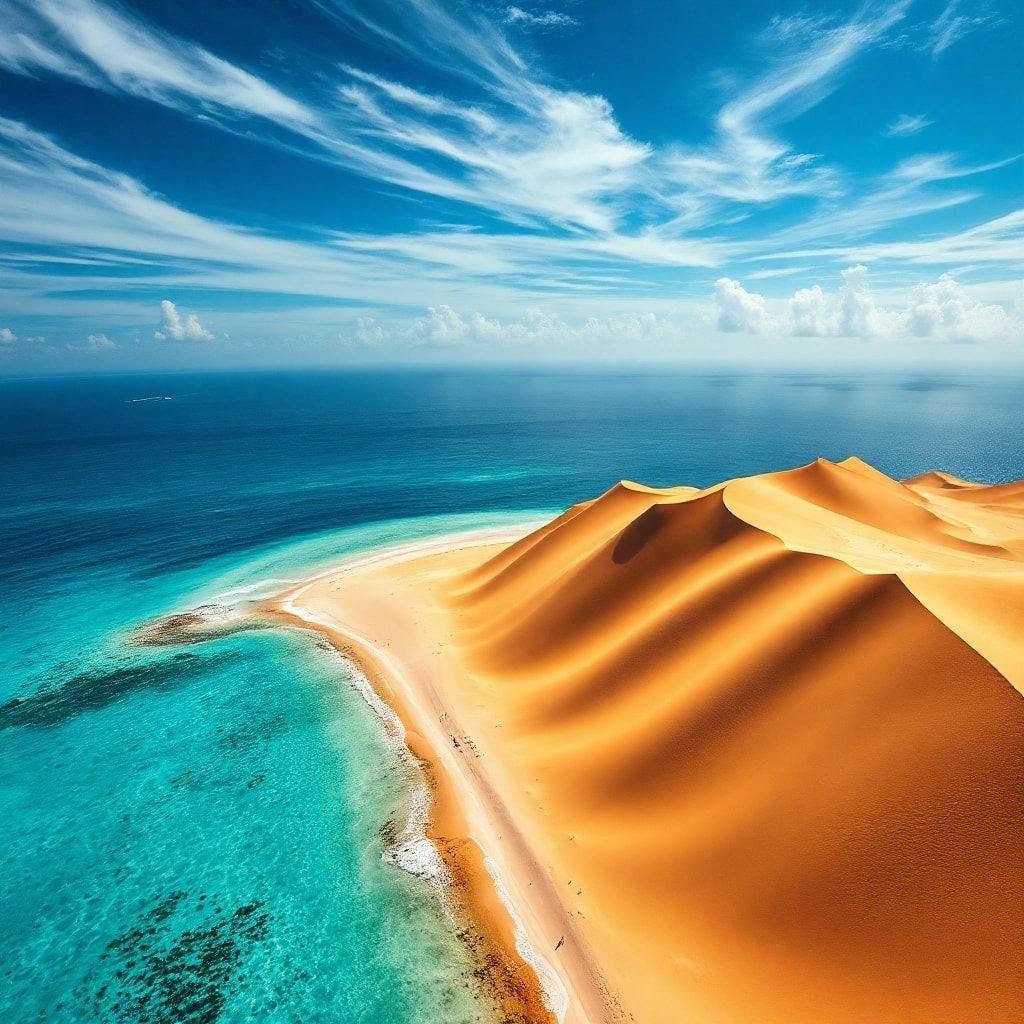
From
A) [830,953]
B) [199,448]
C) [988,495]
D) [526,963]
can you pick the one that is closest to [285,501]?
[199,448]

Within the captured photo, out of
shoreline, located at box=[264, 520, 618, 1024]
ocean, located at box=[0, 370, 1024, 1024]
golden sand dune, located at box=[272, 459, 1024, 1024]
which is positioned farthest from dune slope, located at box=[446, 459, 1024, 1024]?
ocean, located at box=[0, 370, 1024, 1024]

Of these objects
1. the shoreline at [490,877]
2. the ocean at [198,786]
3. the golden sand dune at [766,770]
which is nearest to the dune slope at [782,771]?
the golden sand dune at [766,770]

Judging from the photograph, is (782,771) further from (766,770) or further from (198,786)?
(198,786)

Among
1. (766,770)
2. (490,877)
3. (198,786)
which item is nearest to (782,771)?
(766,770)

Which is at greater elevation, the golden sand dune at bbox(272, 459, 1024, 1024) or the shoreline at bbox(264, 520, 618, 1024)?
the golden sand dune at bbox(272, 459, 1024, 1024)

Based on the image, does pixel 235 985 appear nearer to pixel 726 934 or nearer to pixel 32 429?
pixel 726 934

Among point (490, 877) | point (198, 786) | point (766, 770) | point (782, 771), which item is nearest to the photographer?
point (782, 771)

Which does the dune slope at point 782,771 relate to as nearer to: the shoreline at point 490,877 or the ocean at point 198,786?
the shoreline at point 490,877

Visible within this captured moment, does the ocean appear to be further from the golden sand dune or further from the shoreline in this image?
the golden sand dune
